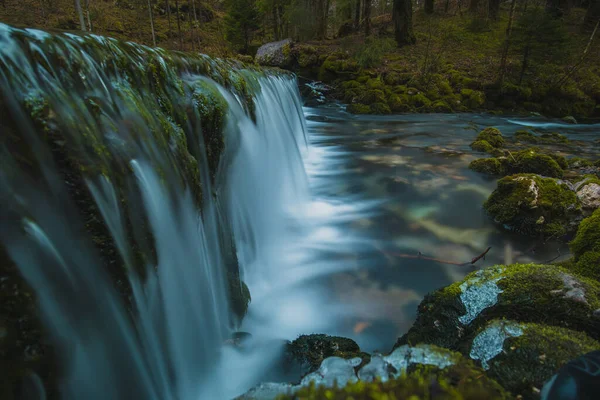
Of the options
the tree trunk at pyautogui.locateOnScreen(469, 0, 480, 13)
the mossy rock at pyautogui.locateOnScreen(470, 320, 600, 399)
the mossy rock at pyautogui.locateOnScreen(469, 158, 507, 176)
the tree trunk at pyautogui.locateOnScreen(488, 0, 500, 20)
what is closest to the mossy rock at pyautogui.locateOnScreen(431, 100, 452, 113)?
the mossy rock at pyautogui.locateOnScreen(469, 158, 507, 176)

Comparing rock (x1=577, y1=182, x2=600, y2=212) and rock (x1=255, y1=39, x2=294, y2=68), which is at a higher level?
rock (x1=255, y1=39, x2=294, y2=68)

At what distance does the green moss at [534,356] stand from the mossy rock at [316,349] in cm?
133

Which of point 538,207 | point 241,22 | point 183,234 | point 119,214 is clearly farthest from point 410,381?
point 241,22

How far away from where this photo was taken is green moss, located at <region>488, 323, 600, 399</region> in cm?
144

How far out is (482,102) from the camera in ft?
52.2

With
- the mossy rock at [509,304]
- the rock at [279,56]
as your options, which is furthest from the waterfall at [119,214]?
the rock at [279,56]

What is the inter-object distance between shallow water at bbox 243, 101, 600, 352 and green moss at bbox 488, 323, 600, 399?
180cm

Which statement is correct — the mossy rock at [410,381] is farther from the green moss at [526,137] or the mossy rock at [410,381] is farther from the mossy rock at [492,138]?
the green moss at [526,137]

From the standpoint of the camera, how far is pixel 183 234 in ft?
9.42

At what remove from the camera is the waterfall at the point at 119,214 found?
5.61ft

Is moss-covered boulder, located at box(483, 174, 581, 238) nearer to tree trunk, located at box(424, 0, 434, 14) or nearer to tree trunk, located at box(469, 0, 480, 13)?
tree trunk, located at box(424, 0, 434, 14)

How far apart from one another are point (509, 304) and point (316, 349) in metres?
1.59

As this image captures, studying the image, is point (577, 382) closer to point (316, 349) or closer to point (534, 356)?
point (534, 356)

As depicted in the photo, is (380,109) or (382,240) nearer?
(382,240)
